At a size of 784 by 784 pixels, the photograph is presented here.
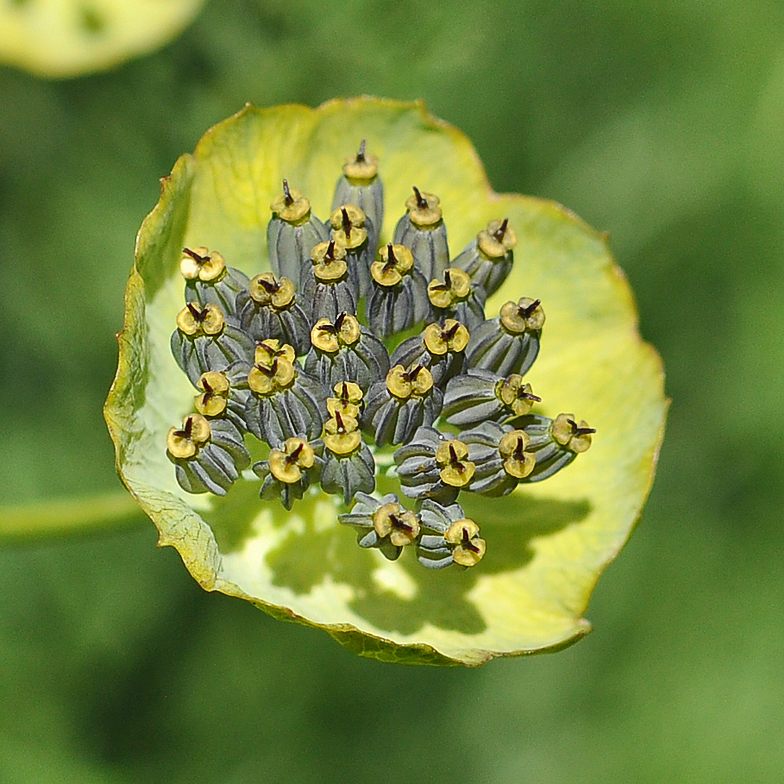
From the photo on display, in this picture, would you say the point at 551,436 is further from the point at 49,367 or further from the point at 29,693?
the point at 29,693

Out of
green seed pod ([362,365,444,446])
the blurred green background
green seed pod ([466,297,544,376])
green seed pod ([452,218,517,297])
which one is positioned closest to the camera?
green seed pod ([362,365,444,446])

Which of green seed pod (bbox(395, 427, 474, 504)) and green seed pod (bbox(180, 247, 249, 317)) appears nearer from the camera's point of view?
green seed pod (bbox(395, 427, 474, 504))

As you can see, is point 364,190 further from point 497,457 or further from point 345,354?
point 497,457

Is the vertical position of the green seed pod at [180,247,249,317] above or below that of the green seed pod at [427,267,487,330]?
below

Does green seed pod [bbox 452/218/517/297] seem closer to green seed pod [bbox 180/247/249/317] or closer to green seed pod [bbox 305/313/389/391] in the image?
green seed pod [bbox 305/313/389/391]

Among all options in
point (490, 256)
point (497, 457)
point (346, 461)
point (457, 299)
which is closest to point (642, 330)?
point (490, 256)

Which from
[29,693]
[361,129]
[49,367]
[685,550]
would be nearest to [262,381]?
[361,129]

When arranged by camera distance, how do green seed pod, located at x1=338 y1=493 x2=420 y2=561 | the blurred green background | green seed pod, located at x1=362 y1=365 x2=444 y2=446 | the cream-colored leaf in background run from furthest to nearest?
1. the blurred green background
2. the cream-colored leaf in background
3. green seed pod, located at x1=362 y1=365 x2=444 y2=446
4. green seed pod, located at x1=338 y1=493 x2=420 y2=561

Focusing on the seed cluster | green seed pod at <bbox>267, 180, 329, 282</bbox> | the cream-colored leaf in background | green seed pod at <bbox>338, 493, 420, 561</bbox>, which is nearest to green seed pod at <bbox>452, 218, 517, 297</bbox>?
the seed cluster
